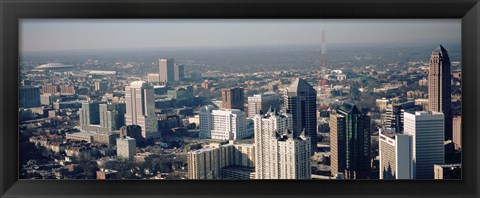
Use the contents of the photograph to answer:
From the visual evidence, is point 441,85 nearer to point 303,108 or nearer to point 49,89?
point 303,108

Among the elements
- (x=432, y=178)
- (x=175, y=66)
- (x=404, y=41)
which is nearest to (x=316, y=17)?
(x=404, y=41)

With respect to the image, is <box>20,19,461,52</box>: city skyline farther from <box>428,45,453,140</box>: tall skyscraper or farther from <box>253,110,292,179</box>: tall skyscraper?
<box>253,110,292,179</box>: tall skyscraper

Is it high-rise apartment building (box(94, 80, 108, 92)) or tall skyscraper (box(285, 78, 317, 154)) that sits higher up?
high-rise apartment building (box(94, 80, 108, 92))

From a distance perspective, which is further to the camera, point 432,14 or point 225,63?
point 225,63

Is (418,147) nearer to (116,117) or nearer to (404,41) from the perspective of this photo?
(404,41)

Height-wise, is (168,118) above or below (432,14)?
below

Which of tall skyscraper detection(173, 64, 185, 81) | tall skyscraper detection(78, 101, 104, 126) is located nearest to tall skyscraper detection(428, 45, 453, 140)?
tall skyscraper detection(173, 64, 185, 81)
